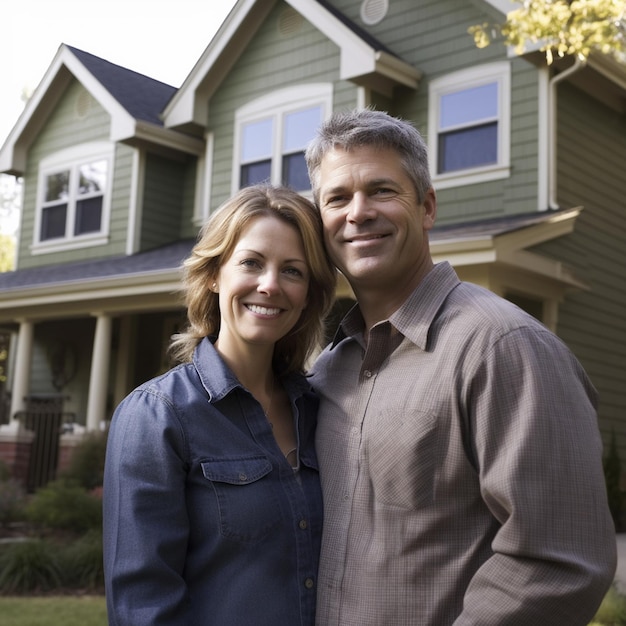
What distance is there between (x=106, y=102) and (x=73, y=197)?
1887 millimetres

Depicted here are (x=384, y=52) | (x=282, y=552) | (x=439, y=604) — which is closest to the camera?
(x=439, y=604)

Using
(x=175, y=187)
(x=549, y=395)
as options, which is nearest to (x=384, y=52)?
(x=175, y=187)

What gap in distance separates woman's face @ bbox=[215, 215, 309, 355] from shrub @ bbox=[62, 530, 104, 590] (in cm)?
563

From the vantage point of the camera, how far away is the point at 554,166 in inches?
422

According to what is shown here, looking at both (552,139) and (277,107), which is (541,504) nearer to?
(552,139)

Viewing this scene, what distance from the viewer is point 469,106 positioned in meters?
11.3

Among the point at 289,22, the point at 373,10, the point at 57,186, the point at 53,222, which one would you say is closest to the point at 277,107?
the point at 289,22

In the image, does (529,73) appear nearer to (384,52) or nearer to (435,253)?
(384,52)

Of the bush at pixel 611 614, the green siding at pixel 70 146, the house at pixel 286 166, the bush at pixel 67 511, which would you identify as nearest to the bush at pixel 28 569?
the bush at pixel 67 511

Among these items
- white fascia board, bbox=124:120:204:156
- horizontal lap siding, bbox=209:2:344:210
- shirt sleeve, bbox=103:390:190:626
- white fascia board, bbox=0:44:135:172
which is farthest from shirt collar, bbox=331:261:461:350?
white fascia board, bbox=0:44:135:172

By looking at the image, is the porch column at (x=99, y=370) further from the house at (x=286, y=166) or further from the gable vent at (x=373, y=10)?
the gable vent at (x=373, y=10)

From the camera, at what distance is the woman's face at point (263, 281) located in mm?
2627

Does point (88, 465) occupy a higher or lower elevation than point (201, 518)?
lower

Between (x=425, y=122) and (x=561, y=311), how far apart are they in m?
3.13
